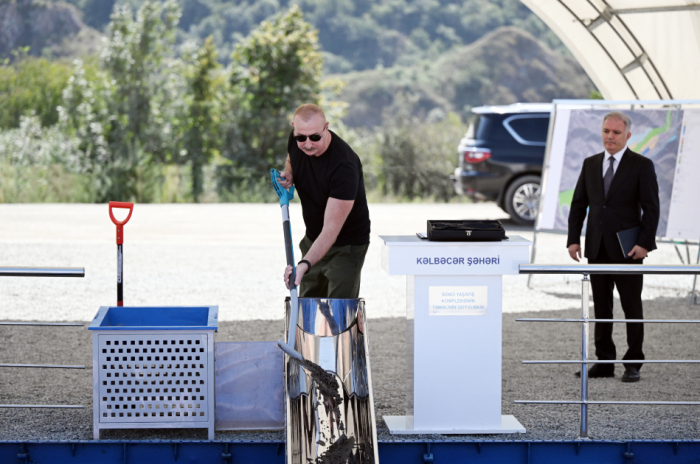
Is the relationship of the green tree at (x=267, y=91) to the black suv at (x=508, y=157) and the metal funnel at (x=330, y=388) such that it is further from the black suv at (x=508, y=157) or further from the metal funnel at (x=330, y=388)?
the metal funnel at (x=330, y=388)

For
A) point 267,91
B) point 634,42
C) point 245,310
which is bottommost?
point 245,310

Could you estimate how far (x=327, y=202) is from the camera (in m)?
4.63

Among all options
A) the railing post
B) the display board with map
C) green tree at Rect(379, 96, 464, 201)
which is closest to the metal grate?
the railing post

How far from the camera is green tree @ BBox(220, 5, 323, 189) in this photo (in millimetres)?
25625

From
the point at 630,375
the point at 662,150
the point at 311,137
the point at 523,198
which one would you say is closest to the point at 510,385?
the point at 630,375

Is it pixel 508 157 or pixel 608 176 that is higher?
pixel 508 157

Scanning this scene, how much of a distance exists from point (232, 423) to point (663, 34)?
20.0 ft

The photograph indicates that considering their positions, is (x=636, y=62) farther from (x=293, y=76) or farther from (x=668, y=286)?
(x=293, y=76)

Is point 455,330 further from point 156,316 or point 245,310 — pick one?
point 245,310

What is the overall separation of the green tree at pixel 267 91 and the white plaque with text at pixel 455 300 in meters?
21.0

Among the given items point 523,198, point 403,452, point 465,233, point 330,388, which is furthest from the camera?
point 523,198

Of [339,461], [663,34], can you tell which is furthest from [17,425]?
[663,34]

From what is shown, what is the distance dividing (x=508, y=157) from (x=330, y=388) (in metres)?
11.8

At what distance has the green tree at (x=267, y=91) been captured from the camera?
25625 millimetres
